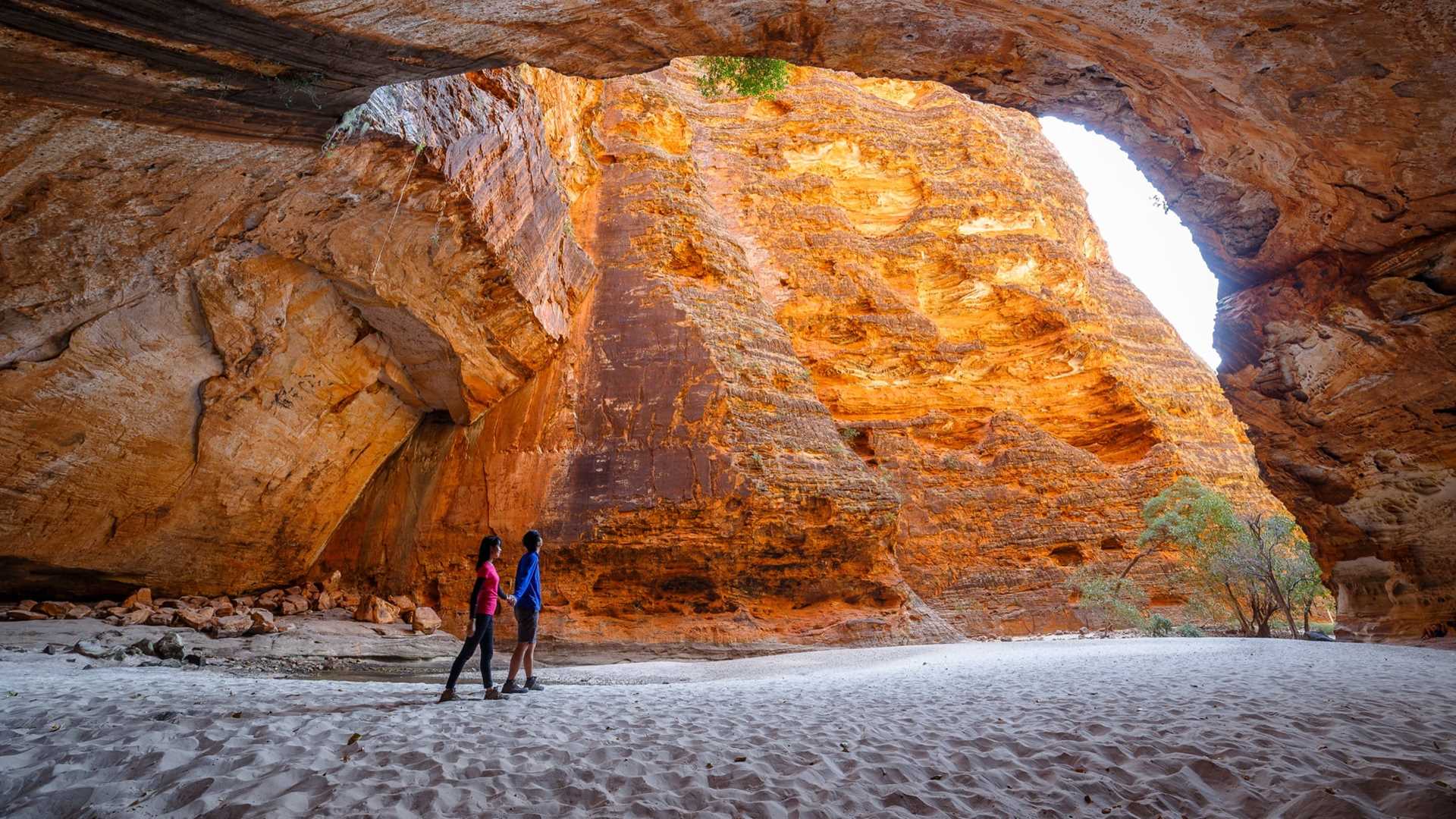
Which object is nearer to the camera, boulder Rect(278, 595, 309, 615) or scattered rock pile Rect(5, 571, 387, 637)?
scattered rock pile Rect(5, 571, 387, 637)

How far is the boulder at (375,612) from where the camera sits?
13148mm

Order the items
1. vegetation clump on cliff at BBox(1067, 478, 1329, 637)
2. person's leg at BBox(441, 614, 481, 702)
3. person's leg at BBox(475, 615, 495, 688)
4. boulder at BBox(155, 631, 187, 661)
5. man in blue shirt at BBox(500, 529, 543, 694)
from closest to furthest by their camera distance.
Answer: person's leg at BBox(441, 614, 481, 702) < person's leg at BBox(475, 615, 495, 688) < man in blue shirt at BBox(500, 529, 543, 694) < boulder at BBox(155, 631, 187, 661) < vegetation clump on cliff at BBox(1067, 478, 1329, 637)

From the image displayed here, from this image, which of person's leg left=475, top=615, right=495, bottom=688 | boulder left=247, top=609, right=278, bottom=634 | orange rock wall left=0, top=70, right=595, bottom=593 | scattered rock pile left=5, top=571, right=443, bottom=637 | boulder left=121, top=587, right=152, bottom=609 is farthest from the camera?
boulder left=121, top=587, right=152, bottom=609

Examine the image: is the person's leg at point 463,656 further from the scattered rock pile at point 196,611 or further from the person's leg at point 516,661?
the scattered rock pile at point 196,611

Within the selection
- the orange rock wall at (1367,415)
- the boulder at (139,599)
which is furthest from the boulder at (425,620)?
the orange rock wall at (1367,415)

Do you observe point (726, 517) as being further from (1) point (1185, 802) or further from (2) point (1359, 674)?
(1) point (1185, 802)

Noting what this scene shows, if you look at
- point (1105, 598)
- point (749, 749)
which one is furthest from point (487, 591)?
point (1105, 598)

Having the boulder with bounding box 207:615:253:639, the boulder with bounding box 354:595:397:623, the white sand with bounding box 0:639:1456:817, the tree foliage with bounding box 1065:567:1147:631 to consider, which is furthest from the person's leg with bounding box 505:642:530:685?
the tree foliage with bounding box 1065:567:1147:631

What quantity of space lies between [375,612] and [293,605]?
65.5 inches

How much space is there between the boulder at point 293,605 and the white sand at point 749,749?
6.83 meters

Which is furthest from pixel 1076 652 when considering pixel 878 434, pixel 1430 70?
pixel 878 434

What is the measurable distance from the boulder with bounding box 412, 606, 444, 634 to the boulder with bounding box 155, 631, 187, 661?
434cm

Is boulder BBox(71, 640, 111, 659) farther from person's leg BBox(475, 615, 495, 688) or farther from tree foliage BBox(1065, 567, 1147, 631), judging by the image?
tree foliage BBox(1065, 567, 1147, 631)

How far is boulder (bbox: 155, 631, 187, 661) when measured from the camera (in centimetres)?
906
